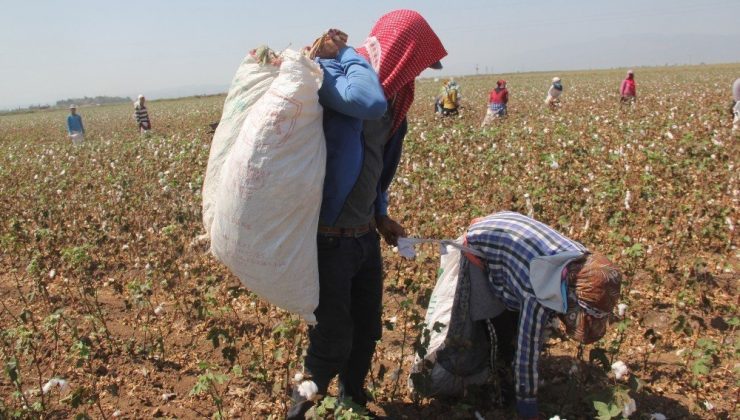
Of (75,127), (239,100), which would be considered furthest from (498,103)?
(239,100)

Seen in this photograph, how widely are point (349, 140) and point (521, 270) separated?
97cm

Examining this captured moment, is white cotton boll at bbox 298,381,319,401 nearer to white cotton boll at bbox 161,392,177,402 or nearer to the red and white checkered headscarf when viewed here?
the red and white checkered headscarf

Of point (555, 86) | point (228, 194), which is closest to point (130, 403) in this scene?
point (228, 194)

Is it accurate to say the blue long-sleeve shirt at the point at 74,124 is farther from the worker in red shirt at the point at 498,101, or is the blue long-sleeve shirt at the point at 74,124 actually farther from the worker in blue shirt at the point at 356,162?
the worker in blue shirt at the point at 356,162

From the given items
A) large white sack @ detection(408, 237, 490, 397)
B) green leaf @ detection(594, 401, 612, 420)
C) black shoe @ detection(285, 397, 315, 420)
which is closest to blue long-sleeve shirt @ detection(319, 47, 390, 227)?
large white sack @ detection(408, 237, 490, 397)

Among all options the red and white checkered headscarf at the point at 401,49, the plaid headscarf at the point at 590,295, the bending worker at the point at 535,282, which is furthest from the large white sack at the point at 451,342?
the red and white checkered headscarf at the point at 401,49

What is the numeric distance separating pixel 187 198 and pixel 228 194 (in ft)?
16.8

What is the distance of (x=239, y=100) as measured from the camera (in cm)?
194

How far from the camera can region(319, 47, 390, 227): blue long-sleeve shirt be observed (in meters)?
1.81

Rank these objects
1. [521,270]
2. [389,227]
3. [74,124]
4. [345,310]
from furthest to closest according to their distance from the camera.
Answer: [74,124], [389,227], [521,270], [345,310]

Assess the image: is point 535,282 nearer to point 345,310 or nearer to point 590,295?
point 590,295

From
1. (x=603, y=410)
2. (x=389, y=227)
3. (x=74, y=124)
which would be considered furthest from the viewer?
(x=74, y=124)

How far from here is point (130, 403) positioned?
3053 mm

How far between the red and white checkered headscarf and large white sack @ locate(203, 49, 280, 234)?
0.37m
